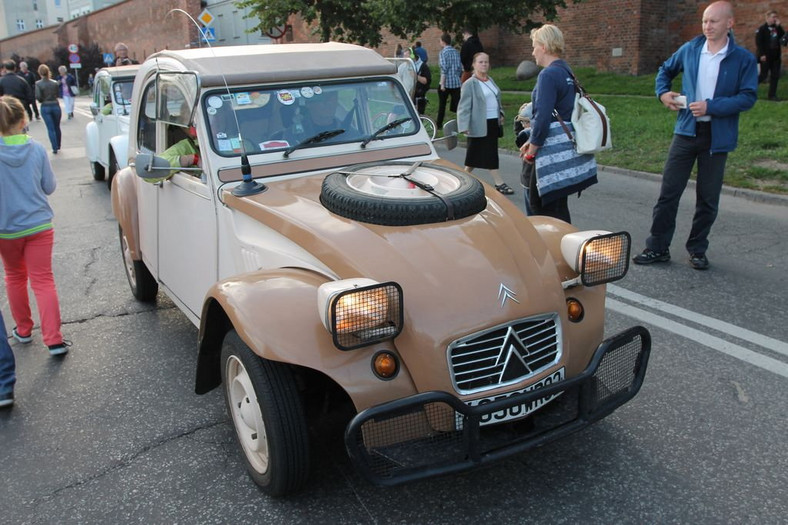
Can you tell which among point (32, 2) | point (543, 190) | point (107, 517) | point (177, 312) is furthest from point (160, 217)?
point (32, 2)

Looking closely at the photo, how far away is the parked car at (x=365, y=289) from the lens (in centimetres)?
260

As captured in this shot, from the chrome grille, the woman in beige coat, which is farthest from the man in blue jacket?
the chrome grille

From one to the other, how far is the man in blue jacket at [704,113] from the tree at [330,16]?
1632 centimetres

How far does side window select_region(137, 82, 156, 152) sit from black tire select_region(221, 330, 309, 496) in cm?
238

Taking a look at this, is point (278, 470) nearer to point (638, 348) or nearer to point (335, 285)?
point (335, 285)

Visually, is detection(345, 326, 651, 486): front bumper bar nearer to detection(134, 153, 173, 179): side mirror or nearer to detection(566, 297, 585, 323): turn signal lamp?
detection(566, 297, 585, 323): turn signal lamp

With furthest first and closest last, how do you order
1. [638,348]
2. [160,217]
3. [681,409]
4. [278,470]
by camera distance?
[160,217] → [681,409] → [638,348] → [278,470]

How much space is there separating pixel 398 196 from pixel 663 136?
9.91m

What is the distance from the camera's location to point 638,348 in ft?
9.98

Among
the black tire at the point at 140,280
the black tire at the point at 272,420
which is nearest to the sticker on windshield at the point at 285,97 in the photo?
the black tire at the point at 272,420

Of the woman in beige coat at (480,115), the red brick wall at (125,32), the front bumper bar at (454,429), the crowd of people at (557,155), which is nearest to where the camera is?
the front bumper bar at (454,429)

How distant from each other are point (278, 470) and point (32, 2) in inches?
4273

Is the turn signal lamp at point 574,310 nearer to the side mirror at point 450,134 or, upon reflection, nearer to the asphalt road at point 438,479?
the asphalt road at point 438,479

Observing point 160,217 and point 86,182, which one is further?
point 86,182
